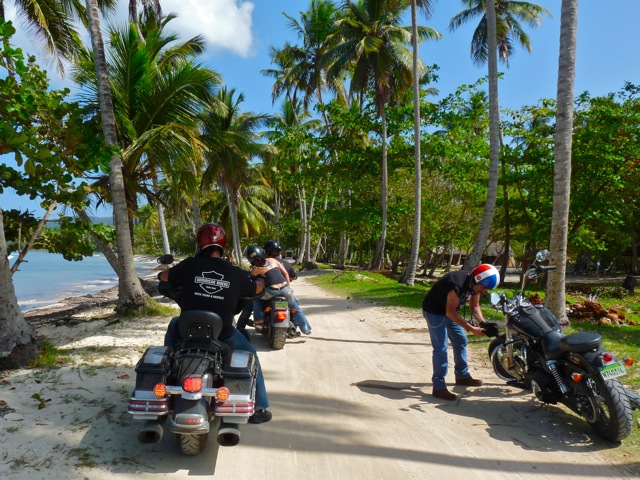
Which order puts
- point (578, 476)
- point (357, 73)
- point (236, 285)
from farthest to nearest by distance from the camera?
point (357, 73), point (236, 285), point (578, 476)

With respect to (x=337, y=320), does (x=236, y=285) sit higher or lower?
higher

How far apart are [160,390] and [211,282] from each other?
2.79ft

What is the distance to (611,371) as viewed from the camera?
369 cm

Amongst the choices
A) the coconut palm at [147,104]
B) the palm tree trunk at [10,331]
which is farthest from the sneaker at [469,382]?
the coconut palm at [147,104]

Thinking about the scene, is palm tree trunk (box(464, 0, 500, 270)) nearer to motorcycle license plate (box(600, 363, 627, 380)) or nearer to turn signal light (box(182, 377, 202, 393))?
motorcycle license plate (box(600, 363, 627, 380))

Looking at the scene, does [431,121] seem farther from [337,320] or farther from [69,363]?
[69,363]

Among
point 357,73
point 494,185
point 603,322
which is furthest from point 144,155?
point 357,73

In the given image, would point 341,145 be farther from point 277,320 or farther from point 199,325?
point 199,325

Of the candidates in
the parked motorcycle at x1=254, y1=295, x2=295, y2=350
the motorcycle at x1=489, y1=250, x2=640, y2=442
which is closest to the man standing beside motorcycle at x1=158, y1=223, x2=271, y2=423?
the motorcycle at x1=489, y1=250, x2=640, y2=442

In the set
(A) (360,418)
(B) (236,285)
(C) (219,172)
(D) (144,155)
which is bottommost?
(A) (360,418)

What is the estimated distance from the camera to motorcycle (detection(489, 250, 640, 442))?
3658 mm

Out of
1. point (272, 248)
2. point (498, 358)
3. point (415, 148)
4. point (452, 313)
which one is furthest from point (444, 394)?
point (415, 148)

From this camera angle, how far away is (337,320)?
10.0 m

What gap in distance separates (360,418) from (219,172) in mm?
20322
